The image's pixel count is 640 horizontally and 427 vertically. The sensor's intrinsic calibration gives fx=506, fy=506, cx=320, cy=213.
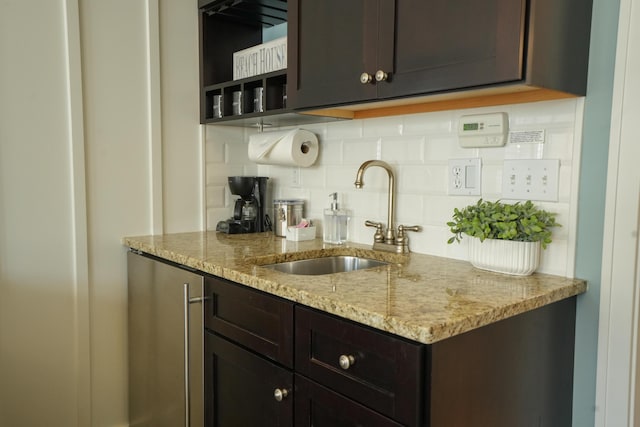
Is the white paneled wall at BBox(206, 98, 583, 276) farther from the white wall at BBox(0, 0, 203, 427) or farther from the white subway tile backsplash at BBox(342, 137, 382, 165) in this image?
the white wall at BBox(0, 0, 203, 427)

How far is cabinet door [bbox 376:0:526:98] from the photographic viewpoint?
1.13 m

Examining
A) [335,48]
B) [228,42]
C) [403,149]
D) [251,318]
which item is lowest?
[251,318]

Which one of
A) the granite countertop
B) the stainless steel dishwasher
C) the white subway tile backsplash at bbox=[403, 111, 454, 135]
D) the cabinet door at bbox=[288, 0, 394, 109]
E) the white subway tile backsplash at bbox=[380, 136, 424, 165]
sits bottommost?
the stainless steel dishwasher

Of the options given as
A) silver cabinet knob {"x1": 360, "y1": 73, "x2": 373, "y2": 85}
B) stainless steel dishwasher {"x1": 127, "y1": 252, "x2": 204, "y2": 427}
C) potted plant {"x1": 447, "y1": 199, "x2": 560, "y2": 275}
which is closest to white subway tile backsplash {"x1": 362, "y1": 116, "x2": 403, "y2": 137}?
silver cabinet knob {"x1": 360, "y1": 73, "x2": 373, "y2": 85}

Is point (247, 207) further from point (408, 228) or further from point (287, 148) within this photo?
point (408, 228)

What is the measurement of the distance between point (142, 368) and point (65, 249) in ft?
1.82

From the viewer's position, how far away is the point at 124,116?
206 cm

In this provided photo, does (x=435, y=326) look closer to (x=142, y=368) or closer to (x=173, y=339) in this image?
(x=173, y=339)

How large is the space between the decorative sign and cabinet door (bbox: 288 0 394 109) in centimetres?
21

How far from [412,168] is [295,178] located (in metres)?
0.67

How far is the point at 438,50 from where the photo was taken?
4.15 ft

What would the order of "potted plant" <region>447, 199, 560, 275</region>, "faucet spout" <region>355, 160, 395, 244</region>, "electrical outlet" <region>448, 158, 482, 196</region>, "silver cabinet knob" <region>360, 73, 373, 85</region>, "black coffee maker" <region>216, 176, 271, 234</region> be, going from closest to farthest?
"potted plant" <region>447, 199, 560, 275</region> < "silver cabinet knob" <region>360, 73, 373, 85</region> < "electrical outlet" <region>448, 158, 482, 196</region> < "faucet spout" <region>355, 160, 395, 244</region> < "black coffee maker" <region>216, 176, 271, 234</region>

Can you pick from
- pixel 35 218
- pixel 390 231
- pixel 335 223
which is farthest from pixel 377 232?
pixel 35 218

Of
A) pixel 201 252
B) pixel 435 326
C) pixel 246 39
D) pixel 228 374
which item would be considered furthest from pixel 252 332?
pixel 246 39
